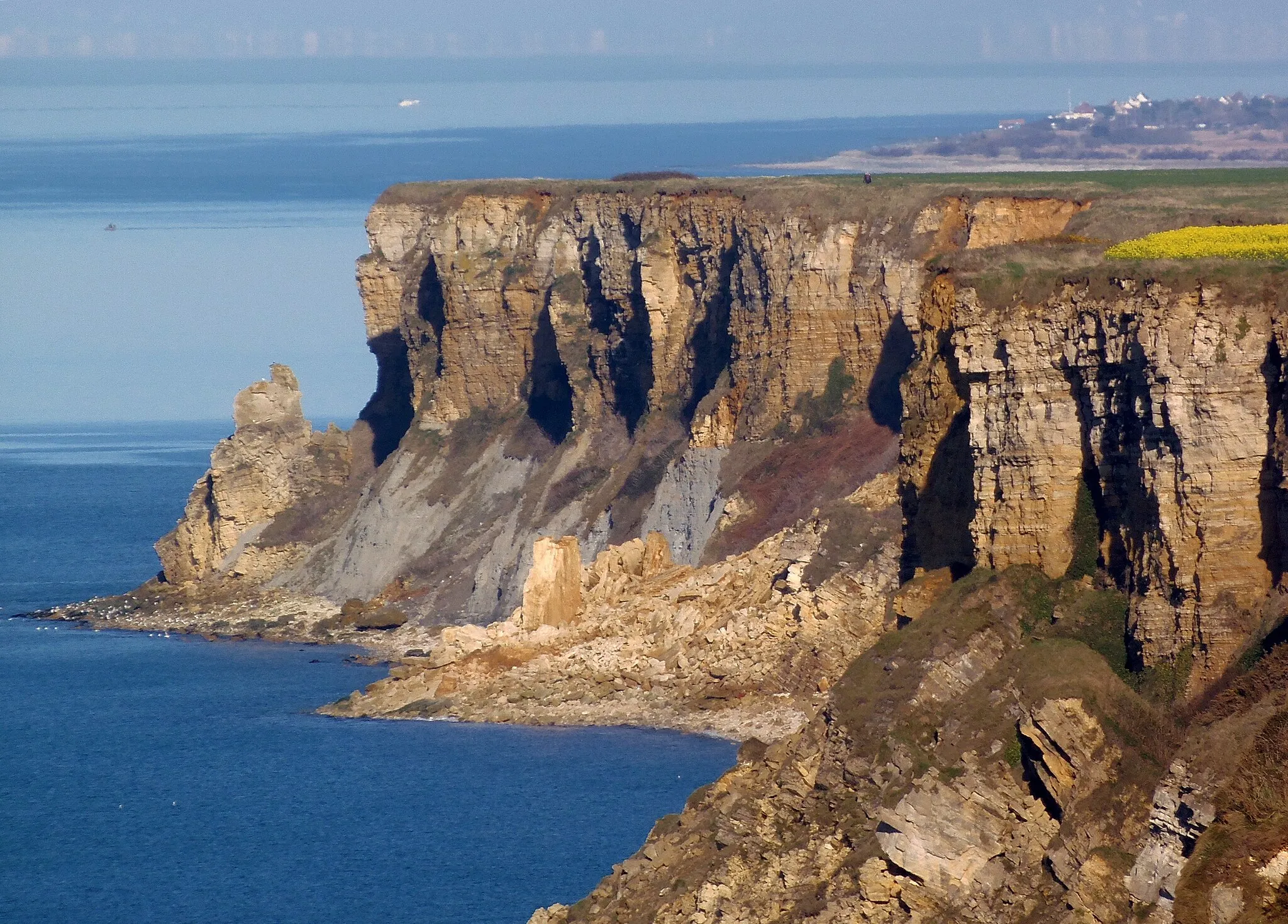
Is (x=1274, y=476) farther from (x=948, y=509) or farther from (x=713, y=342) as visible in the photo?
(x=713, y=342)

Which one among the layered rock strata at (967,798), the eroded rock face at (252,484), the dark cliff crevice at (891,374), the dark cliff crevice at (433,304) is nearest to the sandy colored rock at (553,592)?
the dark cliff crevice at (891,374)

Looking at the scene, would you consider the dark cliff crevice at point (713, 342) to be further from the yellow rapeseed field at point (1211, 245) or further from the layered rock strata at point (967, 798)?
the layered rock strata at point (967, 798)

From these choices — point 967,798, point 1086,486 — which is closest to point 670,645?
point 1086,486

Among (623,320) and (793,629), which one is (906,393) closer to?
(793,629)

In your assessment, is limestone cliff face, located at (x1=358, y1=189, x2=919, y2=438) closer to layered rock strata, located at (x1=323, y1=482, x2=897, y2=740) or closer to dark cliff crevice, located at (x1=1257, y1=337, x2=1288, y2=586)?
layered rock strata, located at (x1=323, y1=482, x2=897, y2=740)

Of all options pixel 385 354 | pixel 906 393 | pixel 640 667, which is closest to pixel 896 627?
pixel 906 393
